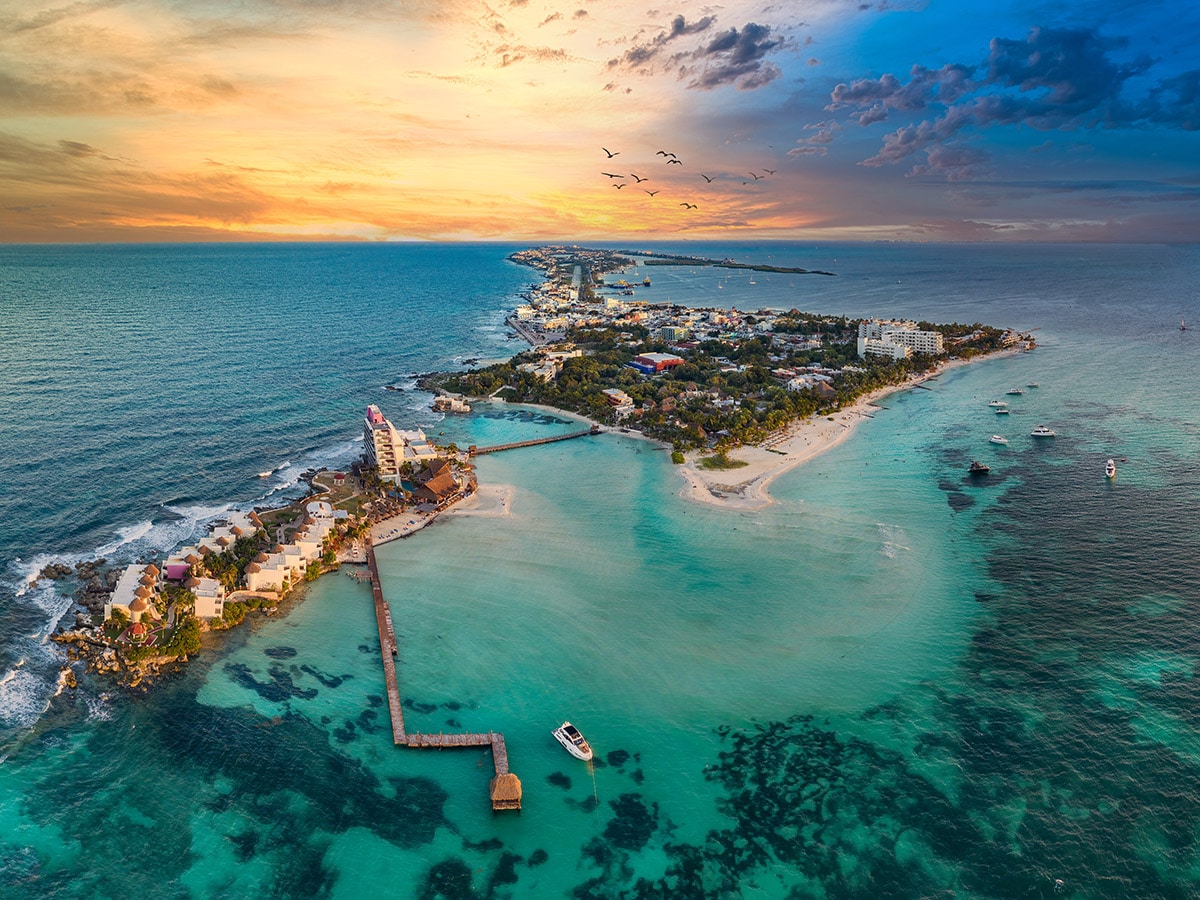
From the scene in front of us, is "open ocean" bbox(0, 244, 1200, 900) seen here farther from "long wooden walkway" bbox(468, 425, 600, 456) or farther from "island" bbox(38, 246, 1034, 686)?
"long wooden walkway" bbox(468, 425, 600, 456)

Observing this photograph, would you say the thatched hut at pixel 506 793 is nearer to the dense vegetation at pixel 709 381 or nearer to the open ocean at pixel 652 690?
the open ocean at pixel 652 690

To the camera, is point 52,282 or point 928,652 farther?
point 52,282

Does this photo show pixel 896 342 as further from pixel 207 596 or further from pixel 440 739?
pixel 207 596

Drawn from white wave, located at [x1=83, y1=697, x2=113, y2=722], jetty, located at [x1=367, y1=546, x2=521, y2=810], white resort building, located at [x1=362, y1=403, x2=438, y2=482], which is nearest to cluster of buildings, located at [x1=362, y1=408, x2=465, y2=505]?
white resort building, located at [x1=362, y1=403, x2=438, y2=482]

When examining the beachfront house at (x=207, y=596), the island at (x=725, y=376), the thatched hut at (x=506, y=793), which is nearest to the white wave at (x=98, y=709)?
→ the beachfront house at (x=207, y=596)

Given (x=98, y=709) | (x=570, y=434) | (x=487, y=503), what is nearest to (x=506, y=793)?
(x=98, y=709)

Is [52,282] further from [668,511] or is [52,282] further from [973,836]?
[973,836]

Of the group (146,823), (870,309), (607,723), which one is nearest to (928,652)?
(607,723)
